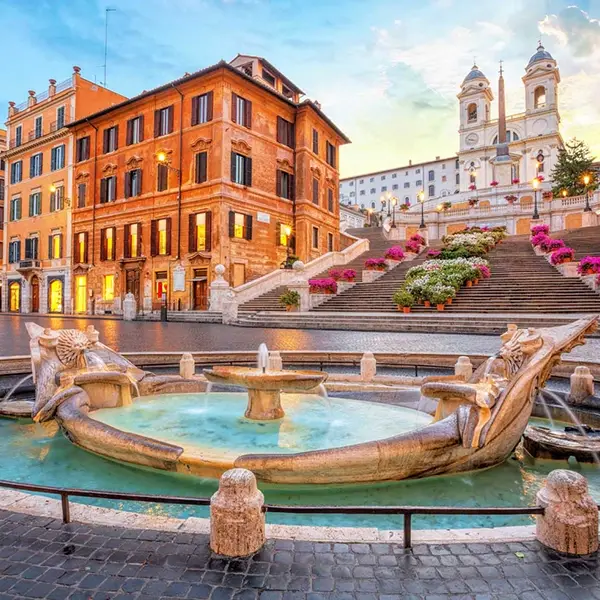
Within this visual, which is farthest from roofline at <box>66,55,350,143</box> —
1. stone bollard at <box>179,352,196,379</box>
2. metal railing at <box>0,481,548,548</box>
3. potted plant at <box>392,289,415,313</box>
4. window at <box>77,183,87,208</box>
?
metal railing at <box>0,481,548,548</box>

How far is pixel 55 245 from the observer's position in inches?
1511

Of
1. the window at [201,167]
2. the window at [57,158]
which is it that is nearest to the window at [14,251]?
the window at [57,158]

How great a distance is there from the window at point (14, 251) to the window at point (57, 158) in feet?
26.9

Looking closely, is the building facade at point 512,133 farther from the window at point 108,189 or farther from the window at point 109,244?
the window at point 109,244

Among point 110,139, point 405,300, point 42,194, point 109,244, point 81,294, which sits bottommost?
point 405,300

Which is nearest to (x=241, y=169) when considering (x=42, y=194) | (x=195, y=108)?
(x=195, y=108)

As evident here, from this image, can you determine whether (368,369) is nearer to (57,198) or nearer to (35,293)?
(57,198)

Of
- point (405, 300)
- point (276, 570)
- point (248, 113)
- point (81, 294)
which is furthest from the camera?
point (81, 294)

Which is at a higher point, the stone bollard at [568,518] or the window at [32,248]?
the window at [32,248]

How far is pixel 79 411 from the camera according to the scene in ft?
16.3

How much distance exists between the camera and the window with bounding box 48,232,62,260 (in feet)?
125

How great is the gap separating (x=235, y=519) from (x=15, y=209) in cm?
4901

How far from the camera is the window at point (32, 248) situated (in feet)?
A: 130

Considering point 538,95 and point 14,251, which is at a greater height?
point 538,95
